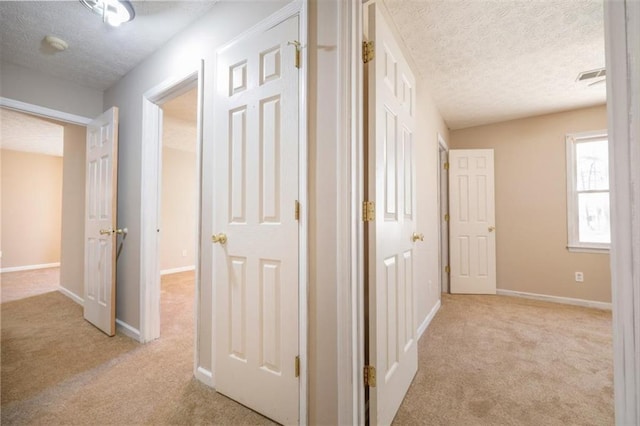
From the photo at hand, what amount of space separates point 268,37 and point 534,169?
4.04 metres

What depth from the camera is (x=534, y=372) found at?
189 centimetres

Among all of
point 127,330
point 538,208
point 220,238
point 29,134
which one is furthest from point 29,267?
point 538,208

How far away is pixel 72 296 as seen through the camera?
358 cm

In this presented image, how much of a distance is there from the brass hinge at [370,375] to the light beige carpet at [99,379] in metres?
0.60

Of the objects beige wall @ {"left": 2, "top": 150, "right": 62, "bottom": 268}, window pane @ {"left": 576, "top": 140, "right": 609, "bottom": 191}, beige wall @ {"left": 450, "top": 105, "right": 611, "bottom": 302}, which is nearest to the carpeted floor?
beige wall @ {"left": 450, "top": 105, "right": 611, "bottom": 302}

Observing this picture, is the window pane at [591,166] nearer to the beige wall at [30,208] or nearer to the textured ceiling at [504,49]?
the textured ceiling at [504,49]

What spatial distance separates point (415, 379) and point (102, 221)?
303 cm

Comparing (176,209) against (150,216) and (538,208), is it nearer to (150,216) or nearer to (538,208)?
(150,216)

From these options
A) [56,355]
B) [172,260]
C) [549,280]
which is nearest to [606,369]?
[549,280]

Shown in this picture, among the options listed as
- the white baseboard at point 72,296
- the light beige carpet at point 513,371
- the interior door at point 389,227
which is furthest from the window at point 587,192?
the white baseboard at point 72,296

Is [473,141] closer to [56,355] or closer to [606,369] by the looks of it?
[606,369]

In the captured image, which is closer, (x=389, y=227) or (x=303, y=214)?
(x=303, y=214)

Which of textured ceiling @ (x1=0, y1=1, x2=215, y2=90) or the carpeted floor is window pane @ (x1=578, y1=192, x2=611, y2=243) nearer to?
the carpeted floor

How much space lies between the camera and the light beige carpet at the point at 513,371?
1491 mm
